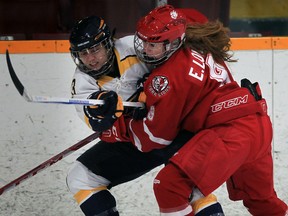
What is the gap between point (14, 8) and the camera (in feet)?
12.7

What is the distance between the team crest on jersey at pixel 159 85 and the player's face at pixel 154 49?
3.7 inches

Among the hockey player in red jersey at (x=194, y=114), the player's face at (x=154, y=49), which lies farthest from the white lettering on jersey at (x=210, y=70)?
the player's face at (x=154, y=49)

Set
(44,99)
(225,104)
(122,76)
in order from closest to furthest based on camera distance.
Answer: (44,99) < (225,104) < (122,76)

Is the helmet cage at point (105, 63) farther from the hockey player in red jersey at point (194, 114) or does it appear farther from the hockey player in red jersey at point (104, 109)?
the hockey player in red jersey at point (194, 114)

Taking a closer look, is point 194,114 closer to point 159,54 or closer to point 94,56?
point 159,54

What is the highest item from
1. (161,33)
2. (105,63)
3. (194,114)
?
(161,33)

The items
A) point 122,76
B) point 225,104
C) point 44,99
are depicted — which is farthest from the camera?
point 122,76

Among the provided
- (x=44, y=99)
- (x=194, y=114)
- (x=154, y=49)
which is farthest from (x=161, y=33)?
(x=44, y=99)

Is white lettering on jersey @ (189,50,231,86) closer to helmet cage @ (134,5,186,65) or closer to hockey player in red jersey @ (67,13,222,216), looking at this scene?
helmet cage @ (134,5,186,65)

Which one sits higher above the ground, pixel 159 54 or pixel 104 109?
pixel 159 54

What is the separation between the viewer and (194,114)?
2.26 meters

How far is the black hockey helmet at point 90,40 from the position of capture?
2.30 meters

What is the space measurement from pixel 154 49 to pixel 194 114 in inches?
9.9

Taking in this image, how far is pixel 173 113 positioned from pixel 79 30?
444 mm
